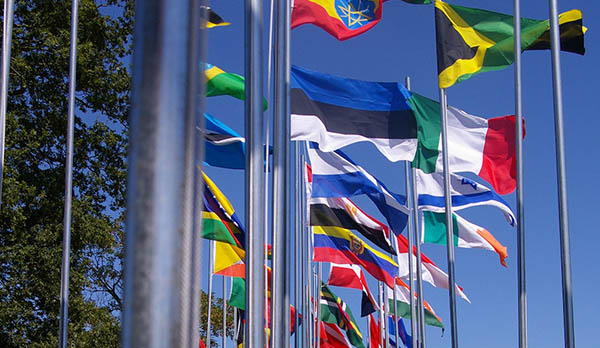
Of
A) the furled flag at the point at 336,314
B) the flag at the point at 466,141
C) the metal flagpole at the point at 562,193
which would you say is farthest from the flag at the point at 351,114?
the furled flag at the point at 336,314

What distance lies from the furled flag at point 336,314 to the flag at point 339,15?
19.9 metres

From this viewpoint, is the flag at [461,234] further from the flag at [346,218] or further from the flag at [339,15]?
the flag at [339,15]

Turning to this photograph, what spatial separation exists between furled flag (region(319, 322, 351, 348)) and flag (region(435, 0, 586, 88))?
20.7 metres

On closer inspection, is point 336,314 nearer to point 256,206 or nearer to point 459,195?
point 459,195

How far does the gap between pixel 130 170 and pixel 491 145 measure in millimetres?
12477

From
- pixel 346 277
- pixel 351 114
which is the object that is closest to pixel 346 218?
pixel 351 114

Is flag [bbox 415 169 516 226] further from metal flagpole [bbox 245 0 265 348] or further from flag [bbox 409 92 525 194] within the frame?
metal flagpole [bbox 245 0 265 348]

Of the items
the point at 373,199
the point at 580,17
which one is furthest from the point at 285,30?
the point at 373,199

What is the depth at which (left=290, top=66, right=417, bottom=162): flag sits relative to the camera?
39.3 feet

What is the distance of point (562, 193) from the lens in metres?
8.27

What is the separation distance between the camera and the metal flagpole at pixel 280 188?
22.2 feet

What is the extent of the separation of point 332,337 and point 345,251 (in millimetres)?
15182

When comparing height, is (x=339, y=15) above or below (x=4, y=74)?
above

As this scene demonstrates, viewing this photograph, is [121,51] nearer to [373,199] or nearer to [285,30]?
[373,199]
